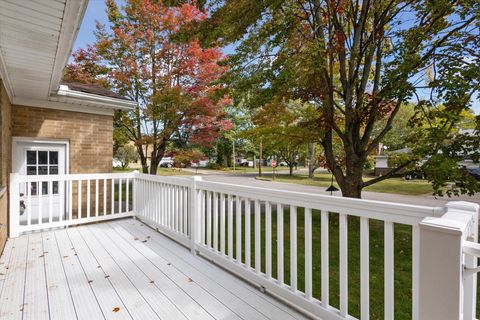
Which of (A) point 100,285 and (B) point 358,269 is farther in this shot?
(B) point 358,269

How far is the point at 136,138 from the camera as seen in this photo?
9000 mm

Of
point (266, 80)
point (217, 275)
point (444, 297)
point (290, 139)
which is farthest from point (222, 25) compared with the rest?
point (444, 297)

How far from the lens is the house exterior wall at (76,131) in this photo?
5.12 metres

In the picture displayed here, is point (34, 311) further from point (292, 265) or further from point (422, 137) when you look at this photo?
point (422, 137)

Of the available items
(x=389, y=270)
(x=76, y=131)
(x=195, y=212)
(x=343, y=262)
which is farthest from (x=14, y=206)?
(x=389, y=270)

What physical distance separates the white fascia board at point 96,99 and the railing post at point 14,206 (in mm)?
1672

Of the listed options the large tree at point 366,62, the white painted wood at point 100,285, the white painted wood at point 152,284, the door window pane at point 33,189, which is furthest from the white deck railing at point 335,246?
the large tree at point 366,62

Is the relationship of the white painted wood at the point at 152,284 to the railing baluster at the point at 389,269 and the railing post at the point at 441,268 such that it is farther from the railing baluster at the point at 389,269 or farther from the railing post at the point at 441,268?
the railing post at the point at 441,268

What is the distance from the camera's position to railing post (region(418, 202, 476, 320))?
3.83ft

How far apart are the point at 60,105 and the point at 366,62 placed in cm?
654

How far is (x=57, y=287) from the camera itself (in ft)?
8.84

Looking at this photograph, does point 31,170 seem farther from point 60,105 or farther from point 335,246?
point 335,246

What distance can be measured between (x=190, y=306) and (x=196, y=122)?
6.89 m

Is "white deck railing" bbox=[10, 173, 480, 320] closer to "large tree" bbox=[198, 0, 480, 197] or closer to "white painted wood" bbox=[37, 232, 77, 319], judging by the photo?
"white painted wood" bbox=[37, 232, 77, 319]
